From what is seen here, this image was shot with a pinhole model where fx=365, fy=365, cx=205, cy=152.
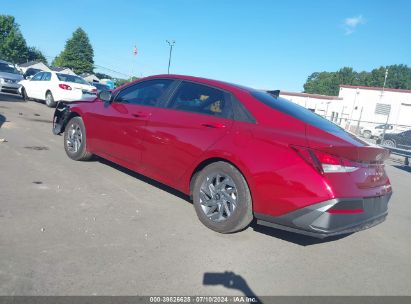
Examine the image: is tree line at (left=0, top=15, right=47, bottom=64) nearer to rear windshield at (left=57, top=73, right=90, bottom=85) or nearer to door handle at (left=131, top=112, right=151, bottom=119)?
rear windshield at (left=57, top=73, right=90, bottom=85)

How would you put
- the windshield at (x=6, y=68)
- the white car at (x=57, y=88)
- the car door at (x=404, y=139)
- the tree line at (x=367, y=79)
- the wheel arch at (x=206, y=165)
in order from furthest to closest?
1. the tree line at (x=367, y=79)
2. the car door at (x=404, y=139)
3. the windshield at (x=6, y=68)
4. the white car at (x=57, y=88)
5. the wheel arch at (x=206, y=165)

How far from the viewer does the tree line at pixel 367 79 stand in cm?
10650

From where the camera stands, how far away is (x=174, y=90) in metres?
4.76

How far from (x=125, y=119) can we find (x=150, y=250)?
2313 millimetres

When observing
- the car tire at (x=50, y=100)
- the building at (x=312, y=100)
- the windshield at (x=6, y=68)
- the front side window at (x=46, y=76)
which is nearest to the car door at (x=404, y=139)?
the car tire at (x=50, y=100)

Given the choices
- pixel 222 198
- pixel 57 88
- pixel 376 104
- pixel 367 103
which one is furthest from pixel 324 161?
pixel 367 103

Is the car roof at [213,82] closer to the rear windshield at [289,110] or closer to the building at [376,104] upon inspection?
the rear windshield at [289,110]

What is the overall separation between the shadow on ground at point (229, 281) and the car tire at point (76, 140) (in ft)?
12.2

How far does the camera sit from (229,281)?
118 inches

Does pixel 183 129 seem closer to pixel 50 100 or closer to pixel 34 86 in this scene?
pixel 50 100

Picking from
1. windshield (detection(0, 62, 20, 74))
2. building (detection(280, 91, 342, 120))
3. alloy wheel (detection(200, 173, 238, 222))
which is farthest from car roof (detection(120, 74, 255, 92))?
building (detection(280, 91, 342, 120))

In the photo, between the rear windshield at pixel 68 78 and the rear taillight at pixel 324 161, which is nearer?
the rear taillight at pixel 324 161

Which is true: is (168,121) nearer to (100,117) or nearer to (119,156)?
(119,156)

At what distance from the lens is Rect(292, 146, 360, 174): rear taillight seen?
3293mm
